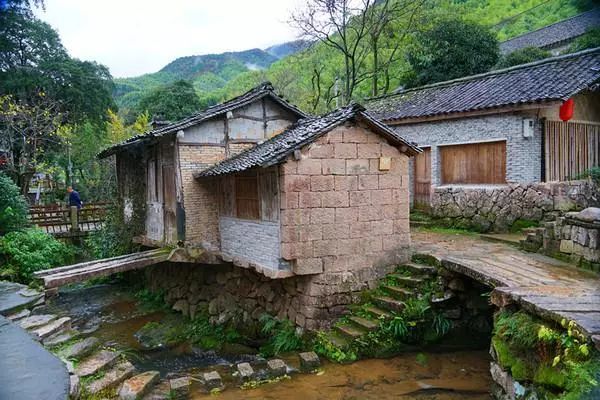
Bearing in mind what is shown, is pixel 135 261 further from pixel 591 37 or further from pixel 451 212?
pixel 591 37

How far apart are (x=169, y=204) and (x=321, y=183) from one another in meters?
4.99

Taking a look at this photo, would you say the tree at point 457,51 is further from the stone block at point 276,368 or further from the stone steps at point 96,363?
the stone steps at point 96,363

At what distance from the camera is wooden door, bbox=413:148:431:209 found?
15703 millimetres

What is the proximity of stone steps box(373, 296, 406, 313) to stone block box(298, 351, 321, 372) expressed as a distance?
1889 millimetres

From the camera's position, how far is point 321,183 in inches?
378

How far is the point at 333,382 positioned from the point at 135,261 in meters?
6.11

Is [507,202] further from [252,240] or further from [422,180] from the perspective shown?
[252,240]

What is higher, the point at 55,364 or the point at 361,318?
the point at 55,364

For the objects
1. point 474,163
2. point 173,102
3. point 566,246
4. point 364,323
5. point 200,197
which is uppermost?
point 173,102

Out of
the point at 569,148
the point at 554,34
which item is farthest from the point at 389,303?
the point at 554,34

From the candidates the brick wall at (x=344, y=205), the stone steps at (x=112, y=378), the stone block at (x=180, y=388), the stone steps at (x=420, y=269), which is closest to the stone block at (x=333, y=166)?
the brick wall at (x=344, y=205)

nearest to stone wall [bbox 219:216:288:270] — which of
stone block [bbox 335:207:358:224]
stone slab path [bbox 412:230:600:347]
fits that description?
Result: stone block [bbox 335:207:358:224]

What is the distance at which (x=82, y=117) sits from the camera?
2875 centimetres

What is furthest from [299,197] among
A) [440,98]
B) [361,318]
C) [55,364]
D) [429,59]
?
[429,59]
